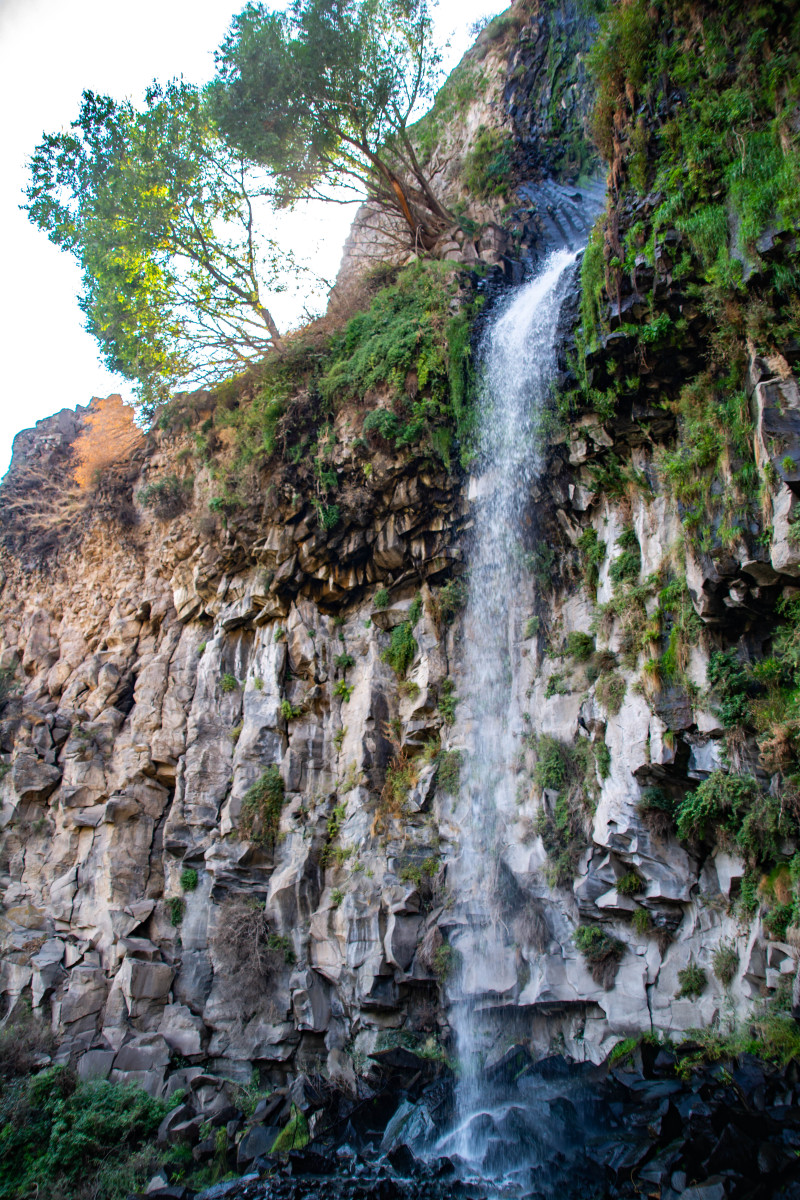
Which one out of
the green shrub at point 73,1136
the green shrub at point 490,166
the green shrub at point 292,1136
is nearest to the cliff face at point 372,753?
the green shrub at point 73,1136

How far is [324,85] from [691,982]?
63.4 ft

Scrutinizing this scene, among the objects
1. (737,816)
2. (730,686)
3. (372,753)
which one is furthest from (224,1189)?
(730,686)

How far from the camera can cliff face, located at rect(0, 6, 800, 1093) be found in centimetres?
962

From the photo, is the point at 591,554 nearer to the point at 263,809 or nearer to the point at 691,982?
the point at 691,982

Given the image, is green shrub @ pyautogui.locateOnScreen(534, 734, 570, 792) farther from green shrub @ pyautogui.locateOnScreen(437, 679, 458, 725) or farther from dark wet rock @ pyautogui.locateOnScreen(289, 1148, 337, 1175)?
dark wet rock @ pyautogui.locateOnScreen(289, 1148, 337, 1175)

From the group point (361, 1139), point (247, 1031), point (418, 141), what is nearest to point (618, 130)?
point (418, 141)

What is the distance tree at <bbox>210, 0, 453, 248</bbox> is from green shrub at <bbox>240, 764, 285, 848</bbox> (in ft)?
44.6

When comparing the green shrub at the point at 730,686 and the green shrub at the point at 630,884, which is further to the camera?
the green shrub at the point at 630,884

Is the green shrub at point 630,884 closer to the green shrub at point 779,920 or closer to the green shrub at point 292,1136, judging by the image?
the green shrub at point 779,920

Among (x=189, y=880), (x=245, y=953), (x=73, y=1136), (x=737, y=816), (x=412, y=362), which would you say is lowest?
(x=73, y=1136)

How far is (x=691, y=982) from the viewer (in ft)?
29.8

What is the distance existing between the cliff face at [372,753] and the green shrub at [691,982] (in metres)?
0.07

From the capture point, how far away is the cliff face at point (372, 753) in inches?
379

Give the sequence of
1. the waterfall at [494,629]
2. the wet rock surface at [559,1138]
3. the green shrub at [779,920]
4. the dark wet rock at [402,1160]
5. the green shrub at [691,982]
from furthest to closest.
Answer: the waterfall at [494,629], the dark wet rock at [402,1160], the green shrub at [691,982], the green shrub at [779,920], the wet rock surface at [559,1138]
